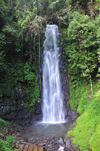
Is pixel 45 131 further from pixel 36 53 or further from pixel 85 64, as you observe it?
pixel 36 53

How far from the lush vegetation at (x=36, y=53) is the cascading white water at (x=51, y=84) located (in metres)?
0.71

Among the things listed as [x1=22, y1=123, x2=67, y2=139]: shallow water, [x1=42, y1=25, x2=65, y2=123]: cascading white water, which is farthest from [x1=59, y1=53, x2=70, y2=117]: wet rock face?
[x1=22, y1=123, x2=67, y2=139]: shallow water

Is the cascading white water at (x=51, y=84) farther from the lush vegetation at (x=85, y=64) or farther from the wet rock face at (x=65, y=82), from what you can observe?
the lush vegetation at (x=85, y=64)

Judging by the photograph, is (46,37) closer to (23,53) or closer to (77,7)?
(23,53)

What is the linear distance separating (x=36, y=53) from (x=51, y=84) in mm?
3866

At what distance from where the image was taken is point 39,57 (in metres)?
12.5

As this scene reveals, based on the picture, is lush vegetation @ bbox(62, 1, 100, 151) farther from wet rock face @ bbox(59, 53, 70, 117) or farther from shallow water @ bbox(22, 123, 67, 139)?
shallow water @ bbox(22, 123, 67, 139)

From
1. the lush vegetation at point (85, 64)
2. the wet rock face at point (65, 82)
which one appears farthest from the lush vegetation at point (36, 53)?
the wet rock face at point (65, 82)

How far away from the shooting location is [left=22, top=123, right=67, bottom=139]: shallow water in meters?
8.28

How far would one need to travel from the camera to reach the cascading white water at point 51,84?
1151 centimetres

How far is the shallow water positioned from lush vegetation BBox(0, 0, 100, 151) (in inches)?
53.8

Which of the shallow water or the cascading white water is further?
the cascading white water

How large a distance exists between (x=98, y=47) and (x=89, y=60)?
4.25 feet

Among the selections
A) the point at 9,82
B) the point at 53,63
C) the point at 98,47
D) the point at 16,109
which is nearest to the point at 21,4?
the point at 53,63
